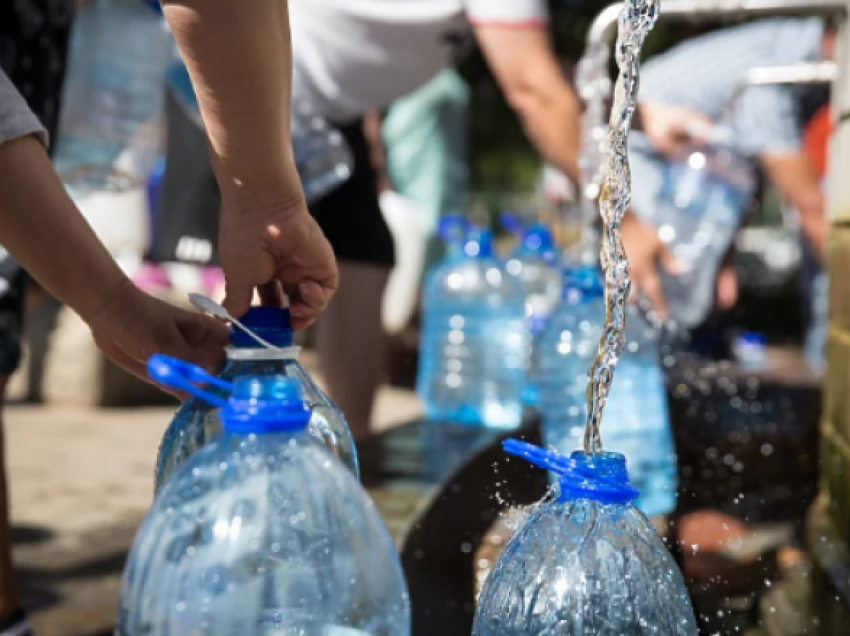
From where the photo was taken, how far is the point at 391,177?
26.5 feet

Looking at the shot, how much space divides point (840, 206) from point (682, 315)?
8.01ft

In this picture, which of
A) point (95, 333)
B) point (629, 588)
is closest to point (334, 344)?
point (95, 333)

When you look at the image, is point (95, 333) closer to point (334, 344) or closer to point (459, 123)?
point (334, 344)

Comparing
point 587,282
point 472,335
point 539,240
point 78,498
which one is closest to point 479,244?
point 539,240

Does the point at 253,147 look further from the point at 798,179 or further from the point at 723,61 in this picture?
the point at 798,179

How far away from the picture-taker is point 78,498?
3.92 meters

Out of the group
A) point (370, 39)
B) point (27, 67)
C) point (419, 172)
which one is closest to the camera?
point (27, 67)

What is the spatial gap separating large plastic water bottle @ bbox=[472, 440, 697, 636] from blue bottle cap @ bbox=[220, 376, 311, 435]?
27 cm

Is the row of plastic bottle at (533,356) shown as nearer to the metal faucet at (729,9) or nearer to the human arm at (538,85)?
the human arm at (538,85)

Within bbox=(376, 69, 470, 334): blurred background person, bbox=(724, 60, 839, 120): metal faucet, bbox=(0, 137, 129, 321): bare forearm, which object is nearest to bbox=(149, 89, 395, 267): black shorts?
bbox=(724, 60, 839, 120): metal faucet

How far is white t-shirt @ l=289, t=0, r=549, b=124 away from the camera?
319 cm

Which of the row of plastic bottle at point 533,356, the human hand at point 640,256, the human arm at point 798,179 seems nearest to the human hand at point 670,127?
the human hand at point 640,256

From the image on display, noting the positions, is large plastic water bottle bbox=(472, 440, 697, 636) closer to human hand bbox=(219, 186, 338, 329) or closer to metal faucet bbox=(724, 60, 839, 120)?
human hand bbox=(219, 186, 338, 329)

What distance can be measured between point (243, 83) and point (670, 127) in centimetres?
267
